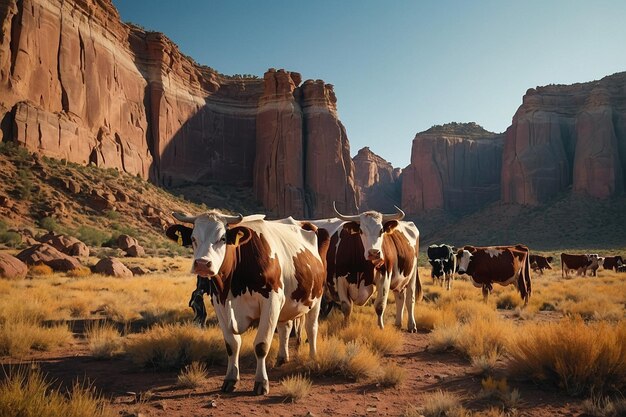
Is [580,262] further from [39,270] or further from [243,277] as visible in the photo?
[39,270]

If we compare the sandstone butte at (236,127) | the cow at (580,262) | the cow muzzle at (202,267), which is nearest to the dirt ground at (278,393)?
the cow muzzle at (202,267)

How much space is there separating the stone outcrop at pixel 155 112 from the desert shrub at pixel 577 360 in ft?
121

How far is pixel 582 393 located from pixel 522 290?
8922 millimetres

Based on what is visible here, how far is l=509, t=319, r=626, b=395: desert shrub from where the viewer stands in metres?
4.96

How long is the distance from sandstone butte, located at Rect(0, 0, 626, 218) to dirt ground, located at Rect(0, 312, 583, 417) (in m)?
37.2

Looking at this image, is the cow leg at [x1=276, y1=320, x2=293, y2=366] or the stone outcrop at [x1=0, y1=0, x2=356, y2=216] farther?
the stone outcrop at [x1=0, y1=0, x2=356, y2=216]

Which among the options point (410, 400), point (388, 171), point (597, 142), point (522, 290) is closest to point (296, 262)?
point (410, 400)

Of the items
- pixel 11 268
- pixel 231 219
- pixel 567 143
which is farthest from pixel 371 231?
pixel 567 143

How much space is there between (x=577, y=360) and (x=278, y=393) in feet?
12.9

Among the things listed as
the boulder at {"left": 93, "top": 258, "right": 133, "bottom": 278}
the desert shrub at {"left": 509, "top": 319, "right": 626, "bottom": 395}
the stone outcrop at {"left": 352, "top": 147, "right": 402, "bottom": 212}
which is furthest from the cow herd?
the stone outcrop at {"left": 352, "top": 147, "right": 402, "bottom": 212}

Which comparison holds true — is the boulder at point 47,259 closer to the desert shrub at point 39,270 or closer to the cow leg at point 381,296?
the desert shrub at point 39,270

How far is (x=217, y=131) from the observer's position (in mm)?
65125

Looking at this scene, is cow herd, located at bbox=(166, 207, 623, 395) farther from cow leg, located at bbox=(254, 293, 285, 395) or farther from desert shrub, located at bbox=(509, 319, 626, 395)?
desert shrub, located at bbox=(509, 319, 626, 395)

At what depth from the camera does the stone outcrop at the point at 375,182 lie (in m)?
108
